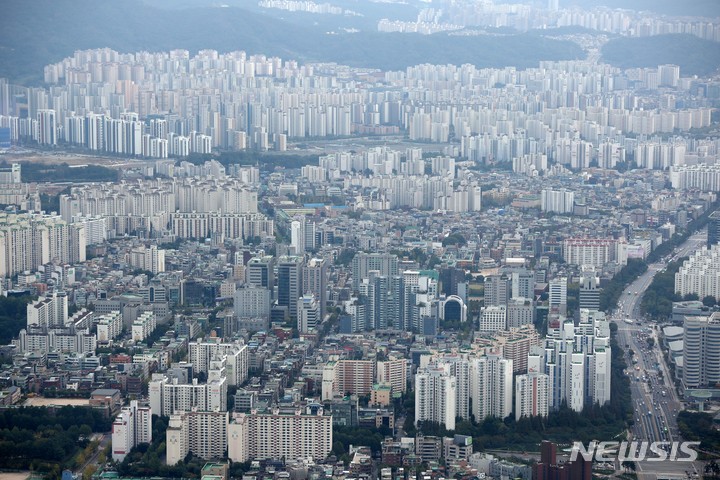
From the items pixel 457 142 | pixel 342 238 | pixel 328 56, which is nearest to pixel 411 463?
pixel 342 238

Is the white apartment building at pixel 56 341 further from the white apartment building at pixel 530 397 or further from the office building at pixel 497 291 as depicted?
the white apartment building at pixel 530 397

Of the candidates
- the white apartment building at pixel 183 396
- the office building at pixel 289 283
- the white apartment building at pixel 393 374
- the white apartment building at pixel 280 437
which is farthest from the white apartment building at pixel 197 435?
the office building at pixel 289 283

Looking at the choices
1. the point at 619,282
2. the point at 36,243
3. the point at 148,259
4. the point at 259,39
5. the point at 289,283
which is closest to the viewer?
the point at 289,283

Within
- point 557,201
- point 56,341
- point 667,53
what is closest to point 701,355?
point 56,341

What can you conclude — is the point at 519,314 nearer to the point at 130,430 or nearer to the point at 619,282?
the point at 619,282

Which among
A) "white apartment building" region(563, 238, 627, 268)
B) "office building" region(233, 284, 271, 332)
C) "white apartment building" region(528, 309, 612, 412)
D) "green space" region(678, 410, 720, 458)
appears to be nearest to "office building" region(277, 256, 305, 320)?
"office building" region(233, 284, 271, 332)

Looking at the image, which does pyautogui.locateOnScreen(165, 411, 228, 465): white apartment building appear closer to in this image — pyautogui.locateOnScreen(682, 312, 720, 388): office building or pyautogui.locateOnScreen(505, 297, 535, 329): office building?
pyautogui.locateOnScreen(682, 312, 720, 388): office building
